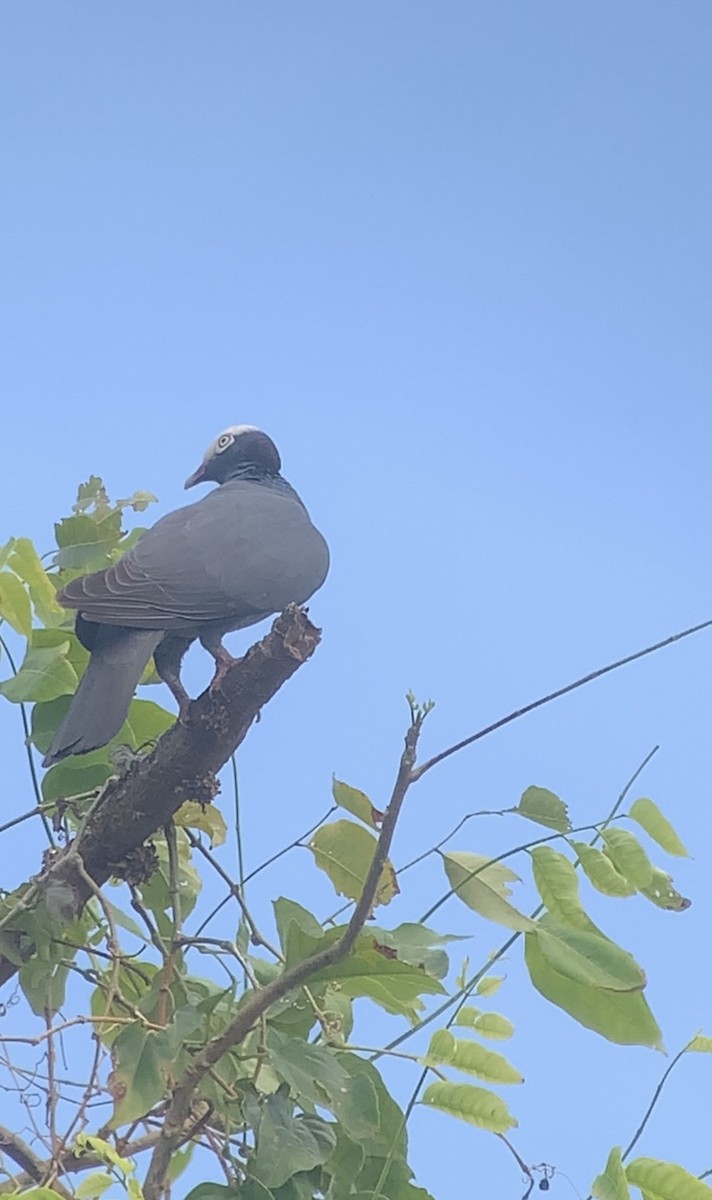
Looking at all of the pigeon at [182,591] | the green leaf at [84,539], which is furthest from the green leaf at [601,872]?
the green leaf at [84,539]

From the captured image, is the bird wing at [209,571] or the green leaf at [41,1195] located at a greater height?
the bird wing at [209,571]

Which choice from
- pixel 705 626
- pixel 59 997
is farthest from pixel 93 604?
pixel 705 626

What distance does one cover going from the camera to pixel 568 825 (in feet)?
4.90

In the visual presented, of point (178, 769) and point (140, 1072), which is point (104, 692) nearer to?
point (178, 769)

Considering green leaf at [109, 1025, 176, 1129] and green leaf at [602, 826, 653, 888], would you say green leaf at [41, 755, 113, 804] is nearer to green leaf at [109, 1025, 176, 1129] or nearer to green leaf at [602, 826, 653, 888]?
green leaf at [109, 1025, 176, 1129]

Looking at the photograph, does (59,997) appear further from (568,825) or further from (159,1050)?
(568,825)

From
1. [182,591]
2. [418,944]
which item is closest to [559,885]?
[418,944]

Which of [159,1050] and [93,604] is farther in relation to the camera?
[93,604]

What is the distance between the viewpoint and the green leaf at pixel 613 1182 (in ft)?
4.46

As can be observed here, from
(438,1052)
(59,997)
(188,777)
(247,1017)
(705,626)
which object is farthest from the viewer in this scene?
(59,997)

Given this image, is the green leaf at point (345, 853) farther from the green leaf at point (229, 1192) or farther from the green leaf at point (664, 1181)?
the green leaf at point (664, 1181)

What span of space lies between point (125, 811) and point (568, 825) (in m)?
0.63

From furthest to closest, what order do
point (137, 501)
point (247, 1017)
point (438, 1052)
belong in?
1. point (137, 501)
2. point (438, 1052)
3. point (247, 1017)

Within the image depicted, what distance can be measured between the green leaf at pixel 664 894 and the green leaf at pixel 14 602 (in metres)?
0.96
